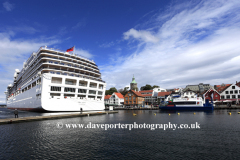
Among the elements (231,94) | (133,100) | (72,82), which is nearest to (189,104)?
(231,94)

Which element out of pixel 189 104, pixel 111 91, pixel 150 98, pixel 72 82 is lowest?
pixel 189 104

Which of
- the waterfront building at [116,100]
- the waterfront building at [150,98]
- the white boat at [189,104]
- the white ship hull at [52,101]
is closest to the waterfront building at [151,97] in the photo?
the waterfront building at [150,98]

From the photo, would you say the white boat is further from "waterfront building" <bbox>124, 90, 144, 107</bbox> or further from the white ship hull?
the white ship hull

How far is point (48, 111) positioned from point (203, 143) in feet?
116

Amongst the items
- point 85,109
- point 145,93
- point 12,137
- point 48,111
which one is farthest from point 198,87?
point 12,137

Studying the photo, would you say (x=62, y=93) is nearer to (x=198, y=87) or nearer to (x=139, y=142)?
(x=139, y=142)

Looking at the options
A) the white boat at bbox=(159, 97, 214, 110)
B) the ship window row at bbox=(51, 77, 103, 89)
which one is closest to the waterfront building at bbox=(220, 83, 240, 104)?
the white boat at bbox=(159, 97, 214, 110)

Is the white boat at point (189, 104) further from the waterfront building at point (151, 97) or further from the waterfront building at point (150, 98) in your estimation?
the waterfront building at point (150, 98)

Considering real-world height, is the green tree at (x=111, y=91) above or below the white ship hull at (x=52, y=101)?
above

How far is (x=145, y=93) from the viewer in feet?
396

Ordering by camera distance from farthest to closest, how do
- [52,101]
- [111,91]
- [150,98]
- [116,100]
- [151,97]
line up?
[111,91]
[150,98]
[151,97]
[116,100]
[52,101]

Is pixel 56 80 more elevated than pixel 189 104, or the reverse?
pixel 56 80

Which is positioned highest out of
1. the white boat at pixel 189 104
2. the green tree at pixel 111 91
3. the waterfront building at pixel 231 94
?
the green tree at pixel 111 91

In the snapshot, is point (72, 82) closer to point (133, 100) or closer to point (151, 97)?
point (133, 100)
